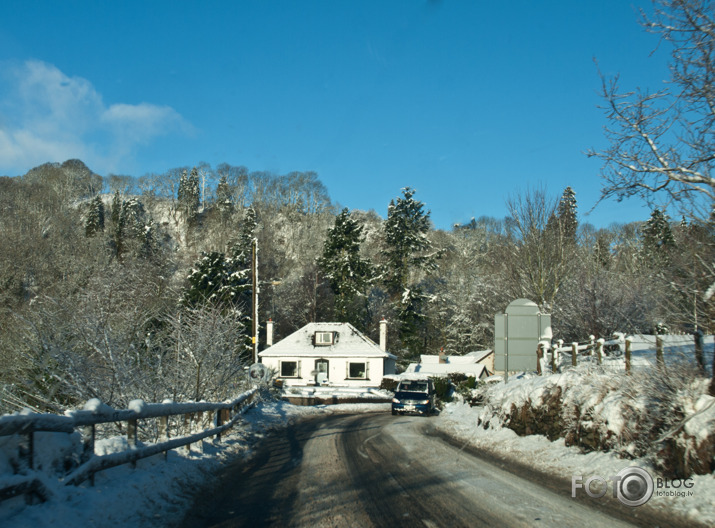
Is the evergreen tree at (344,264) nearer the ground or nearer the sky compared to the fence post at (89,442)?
nearer the sky

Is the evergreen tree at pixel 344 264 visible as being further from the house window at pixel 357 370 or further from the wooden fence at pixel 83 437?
the wooden fence at pixel 83 437

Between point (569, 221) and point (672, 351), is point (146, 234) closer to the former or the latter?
point (569, 221)

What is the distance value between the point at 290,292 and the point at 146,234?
20941 mm

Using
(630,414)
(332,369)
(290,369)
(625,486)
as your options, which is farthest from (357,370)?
(625,486)

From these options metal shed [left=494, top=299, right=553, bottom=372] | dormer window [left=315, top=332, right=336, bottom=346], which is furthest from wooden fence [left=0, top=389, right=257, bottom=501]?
dormer window [left=315, top=332, right=336, bottom=346]

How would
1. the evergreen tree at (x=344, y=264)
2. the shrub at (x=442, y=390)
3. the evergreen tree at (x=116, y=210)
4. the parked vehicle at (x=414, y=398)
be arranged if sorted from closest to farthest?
the parked vehicle at (x=414, y=398)
the shrub at (x=442, y=390)
the evergreen tree at (x=344, y=264)
the evergreen tree at (x=116, y=210)

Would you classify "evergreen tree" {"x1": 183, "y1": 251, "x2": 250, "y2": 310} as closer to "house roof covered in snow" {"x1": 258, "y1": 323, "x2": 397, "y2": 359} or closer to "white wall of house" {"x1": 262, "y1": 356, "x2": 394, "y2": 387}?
"house roof covered in snow" {"x1": 258, "y1": 323, "x2": 397, "y2": 359}

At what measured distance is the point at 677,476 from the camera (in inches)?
297

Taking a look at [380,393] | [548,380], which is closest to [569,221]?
[380,393]

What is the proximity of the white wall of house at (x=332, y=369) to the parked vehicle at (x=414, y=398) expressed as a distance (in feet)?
54.3

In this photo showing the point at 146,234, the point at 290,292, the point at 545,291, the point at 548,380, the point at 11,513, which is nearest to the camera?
the point at 11,513

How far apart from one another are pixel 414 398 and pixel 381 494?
20.3 m

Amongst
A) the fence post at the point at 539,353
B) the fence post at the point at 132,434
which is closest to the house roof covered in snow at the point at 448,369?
the fence post at the point at 539,353

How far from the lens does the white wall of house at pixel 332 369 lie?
4606 centimetres
